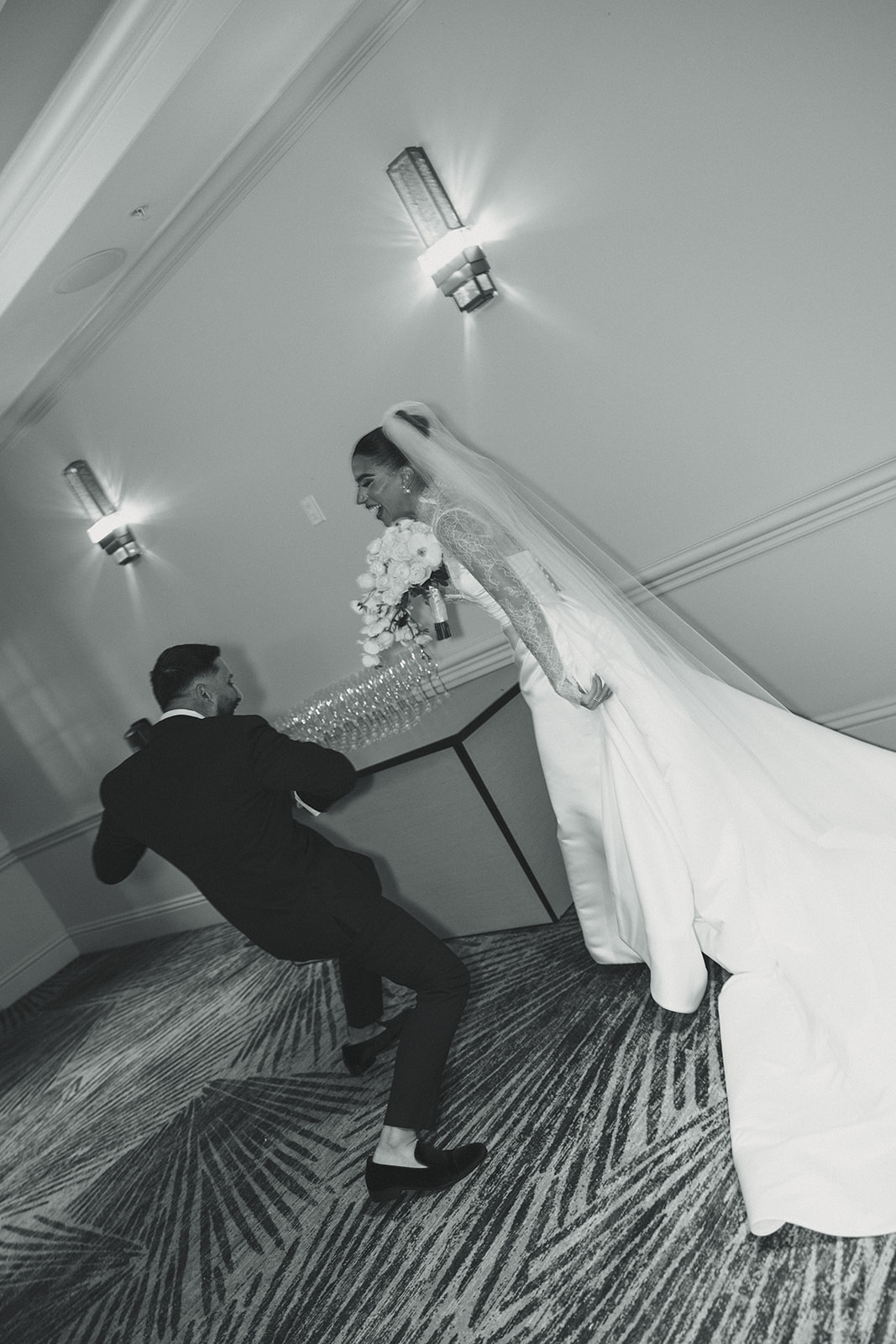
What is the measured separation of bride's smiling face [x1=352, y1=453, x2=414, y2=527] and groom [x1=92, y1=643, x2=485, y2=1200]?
2.77 ft

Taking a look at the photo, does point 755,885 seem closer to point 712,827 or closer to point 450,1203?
point 712,827

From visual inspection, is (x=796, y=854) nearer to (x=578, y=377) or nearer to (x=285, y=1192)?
(x=285, y=1192)

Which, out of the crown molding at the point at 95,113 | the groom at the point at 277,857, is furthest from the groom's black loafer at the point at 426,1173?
the crown molding at the point at 95,113

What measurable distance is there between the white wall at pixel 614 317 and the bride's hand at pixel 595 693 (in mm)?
1072

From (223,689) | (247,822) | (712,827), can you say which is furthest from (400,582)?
(712,827)

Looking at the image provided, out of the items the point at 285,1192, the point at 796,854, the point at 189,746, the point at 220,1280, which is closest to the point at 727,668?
the point at 796,854

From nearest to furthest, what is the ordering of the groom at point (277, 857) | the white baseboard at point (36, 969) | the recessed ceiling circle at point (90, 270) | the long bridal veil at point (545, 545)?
the groom at point (277, 857), the long bridal veil at point (545, 545), the recessed ceiling circle at point (90, 270), the white baseboard at point (36, 969)

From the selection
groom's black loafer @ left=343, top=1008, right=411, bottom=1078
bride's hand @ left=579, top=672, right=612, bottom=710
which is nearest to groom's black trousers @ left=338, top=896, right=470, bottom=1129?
groom's black loafer @ left=343, top=1008, right=411, bottom=1078

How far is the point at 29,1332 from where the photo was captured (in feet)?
8.09

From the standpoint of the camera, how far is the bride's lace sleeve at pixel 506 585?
270 centimetres

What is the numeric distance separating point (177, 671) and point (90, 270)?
2488 millimetres

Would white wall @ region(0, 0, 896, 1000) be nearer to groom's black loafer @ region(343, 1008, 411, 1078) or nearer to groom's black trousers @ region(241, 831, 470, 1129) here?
groom's black trousers @ region(241, 831, 470, 1129)

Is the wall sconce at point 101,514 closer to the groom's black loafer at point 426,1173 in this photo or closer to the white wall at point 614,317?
the white wall at point 614,317

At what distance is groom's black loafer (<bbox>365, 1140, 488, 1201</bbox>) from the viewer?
2.32m
